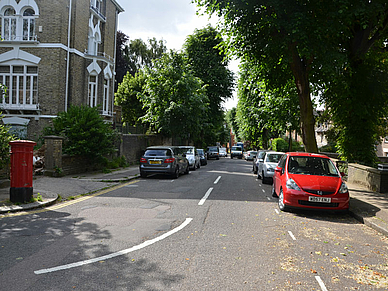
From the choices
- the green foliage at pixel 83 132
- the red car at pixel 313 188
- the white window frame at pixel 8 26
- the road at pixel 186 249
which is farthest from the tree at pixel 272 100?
the white window frame at pixel 8 26

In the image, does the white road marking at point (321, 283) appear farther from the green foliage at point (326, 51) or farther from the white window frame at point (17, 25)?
the white window frame at point (17, 25)

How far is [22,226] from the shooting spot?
663 cm

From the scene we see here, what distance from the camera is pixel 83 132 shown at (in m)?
15.5

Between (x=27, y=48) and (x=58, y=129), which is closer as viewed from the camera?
(x=58, y=129)

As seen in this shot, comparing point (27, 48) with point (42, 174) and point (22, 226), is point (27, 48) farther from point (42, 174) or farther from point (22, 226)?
point (22, 226)

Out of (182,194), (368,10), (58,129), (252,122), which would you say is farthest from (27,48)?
(252,122)

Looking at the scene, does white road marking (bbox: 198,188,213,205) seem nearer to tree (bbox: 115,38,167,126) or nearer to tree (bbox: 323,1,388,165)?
tree (bbox: 323,1,388,165)

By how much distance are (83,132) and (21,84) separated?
9087 mm

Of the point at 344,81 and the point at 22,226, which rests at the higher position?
the point at 344,81

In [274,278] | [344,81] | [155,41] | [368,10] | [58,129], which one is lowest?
[274,278]

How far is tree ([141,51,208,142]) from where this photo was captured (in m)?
27.8

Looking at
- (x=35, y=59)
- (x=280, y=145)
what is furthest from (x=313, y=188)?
(x=280, y=145)

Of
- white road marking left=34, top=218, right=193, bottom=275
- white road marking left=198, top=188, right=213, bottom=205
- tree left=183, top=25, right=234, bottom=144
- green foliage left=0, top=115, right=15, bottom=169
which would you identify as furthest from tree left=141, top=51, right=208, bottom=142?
white road marking left=34, top=218, right=193, bottom=275

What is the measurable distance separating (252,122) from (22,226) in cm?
3236
